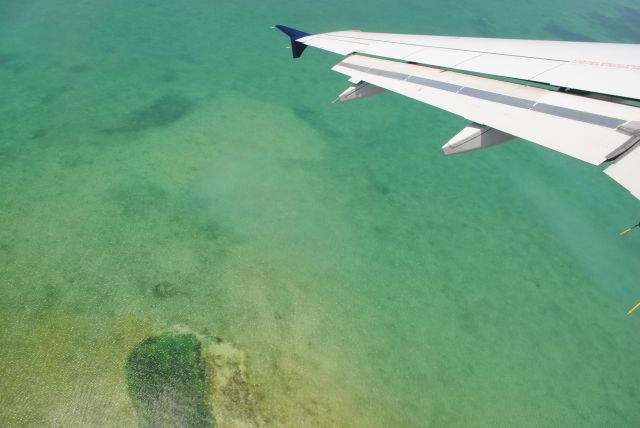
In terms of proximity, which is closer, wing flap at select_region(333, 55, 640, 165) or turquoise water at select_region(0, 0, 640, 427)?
wing flap at select_region(333, 55, 640, 165)

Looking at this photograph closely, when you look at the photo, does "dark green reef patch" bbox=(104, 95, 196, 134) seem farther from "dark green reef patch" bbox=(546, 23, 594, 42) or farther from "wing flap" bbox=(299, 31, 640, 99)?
"dark green reef patch" bbox=(546, 23, 594, 42)

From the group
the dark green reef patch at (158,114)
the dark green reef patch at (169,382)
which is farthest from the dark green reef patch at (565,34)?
the dark green reef patch at (169,382)

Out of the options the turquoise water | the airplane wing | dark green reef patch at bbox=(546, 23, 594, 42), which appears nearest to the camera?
the airplane wing

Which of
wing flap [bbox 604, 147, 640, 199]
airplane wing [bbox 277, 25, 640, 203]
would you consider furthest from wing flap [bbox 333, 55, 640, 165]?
wing flap [bbox 604, 147, 640, 199]

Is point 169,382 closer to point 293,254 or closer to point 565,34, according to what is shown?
point 293,254

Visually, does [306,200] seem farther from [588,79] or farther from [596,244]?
[596,244]

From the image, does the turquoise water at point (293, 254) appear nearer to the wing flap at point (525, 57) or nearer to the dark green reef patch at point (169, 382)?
the dark green reef patch at point (169, 382)
